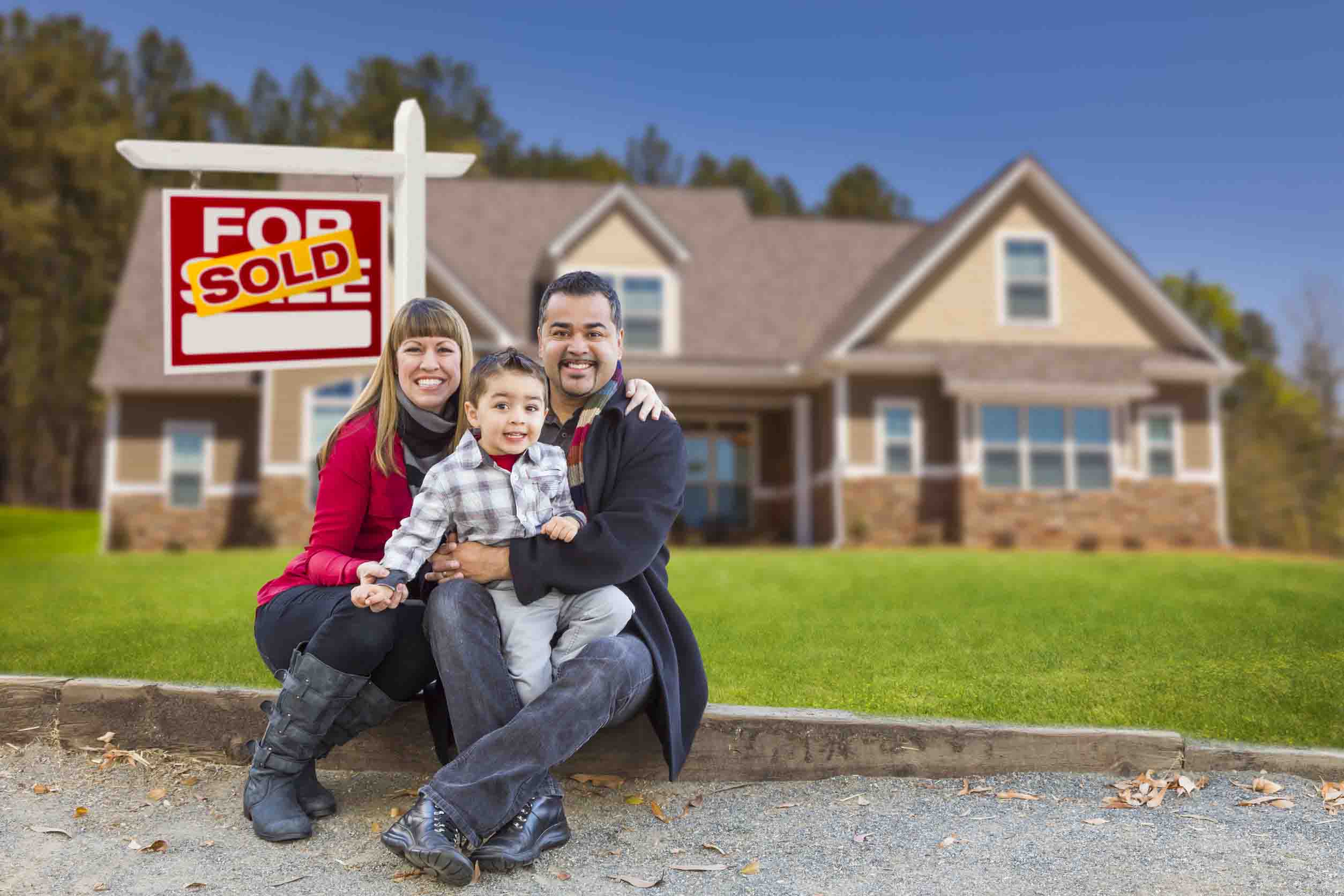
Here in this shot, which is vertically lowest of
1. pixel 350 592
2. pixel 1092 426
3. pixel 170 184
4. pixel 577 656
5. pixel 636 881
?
pixel 636 881

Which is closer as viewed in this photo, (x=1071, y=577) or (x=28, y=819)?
(x=28, y=819)

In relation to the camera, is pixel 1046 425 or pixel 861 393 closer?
pixel 1046 425

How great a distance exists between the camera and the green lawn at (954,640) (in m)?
4.23

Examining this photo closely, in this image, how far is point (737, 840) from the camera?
10.8ft

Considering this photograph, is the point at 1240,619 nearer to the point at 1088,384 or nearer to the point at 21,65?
the point at 1088,384

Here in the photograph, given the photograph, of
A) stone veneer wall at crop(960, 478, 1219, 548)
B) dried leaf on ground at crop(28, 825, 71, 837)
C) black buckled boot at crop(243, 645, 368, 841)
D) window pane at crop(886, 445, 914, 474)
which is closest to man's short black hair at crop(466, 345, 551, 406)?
black buckled boot at crop(243, 645, 368, 841)

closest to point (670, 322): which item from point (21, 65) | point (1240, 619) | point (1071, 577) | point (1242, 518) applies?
point (1071, 577)

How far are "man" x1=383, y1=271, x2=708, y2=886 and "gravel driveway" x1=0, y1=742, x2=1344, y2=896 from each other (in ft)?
0.68

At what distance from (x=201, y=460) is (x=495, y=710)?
593 inches

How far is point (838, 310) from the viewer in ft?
58.7

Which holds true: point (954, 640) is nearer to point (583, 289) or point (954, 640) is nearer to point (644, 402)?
point (644, 402)

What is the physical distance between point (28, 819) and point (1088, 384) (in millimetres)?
14372

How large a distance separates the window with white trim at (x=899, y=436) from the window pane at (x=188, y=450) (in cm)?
1030

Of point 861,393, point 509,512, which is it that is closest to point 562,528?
point 509,512
